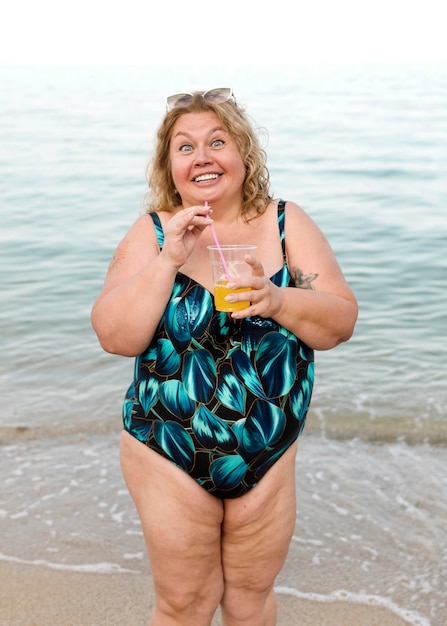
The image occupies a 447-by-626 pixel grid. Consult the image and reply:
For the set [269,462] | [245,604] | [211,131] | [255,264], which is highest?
[211,131]

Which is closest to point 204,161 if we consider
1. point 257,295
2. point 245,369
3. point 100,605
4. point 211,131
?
point 211,131

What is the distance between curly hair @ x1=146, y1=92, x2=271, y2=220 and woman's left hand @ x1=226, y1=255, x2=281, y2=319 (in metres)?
0.45

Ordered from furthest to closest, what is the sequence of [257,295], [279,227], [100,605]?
[100,605], [279,227], [257,295]

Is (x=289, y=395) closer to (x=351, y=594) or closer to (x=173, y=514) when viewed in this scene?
(x=173, y=514)

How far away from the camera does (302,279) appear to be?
9.25 ft

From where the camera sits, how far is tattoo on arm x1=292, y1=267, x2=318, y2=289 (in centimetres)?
281

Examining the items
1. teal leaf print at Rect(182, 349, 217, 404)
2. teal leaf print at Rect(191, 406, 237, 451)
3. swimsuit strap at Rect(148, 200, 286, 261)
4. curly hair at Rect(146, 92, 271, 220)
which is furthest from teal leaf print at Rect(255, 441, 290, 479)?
curly hair at Rect(146, 92, 271, 220)

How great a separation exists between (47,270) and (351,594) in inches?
258

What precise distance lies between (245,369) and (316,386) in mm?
3791

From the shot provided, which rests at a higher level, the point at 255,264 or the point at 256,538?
the point at 255,264

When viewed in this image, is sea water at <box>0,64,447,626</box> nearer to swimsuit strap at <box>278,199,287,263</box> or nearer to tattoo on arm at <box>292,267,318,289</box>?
swimsuit strap at <box>278,199,287,263</box>

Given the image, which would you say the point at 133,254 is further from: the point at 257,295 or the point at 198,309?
the point at 257,295

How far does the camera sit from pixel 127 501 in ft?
15.8

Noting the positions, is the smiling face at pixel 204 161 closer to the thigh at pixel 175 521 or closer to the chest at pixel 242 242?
the chest at pixel 242 242
